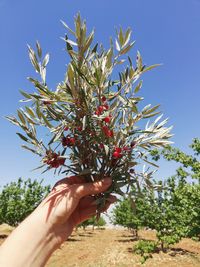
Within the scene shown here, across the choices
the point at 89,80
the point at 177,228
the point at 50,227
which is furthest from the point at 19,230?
the point at 177,228

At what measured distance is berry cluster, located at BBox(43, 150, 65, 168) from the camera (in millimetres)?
3992

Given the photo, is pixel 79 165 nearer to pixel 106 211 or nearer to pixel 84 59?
pixel 106 211

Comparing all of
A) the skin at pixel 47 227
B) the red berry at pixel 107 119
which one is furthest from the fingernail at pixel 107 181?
the red berry at pixel 107 119

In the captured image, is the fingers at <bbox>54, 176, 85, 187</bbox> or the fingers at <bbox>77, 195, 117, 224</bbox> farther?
the fingers at <bbox>77, 195, 117, 224</bbox>

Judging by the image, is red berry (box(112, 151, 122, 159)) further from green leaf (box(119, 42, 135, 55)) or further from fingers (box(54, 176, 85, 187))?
green leaf (box(119, 42, 135, 55))

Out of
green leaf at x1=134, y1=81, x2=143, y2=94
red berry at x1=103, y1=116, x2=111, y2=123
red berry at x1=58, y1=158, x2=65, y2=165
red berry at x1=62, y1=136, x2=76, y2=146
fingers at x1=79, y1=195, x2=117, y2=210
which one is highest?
green leaf at x1=134, y1=81, x2=143, y2=94

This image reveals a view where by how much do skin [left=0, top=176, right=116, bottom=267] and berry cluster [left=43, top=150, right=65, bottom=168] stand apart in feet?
1.08

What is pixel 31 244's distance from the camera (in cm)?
303

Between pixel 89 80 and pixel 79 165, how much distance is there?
1.03m

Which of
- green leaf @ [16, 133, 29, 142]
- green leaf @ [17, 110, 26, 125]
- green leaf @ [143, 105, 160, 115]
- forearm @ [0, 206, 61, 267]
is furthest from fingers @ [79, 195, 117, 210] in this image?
green leaf @ [17, 110, 26, 125]

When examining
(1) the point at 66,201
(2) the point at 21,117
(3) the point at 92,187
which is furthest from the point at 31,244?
(2) the point at 21,117

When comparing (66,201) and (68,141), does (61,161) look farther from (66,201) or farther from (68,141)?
(66,201)

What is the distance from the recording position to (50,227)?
324cm

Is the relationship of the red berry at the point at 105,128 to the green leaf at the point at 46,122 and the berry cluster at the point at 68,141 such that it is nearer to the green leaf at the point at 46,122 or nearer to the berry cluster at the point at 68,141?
the berry cluster at the point at 68,141
